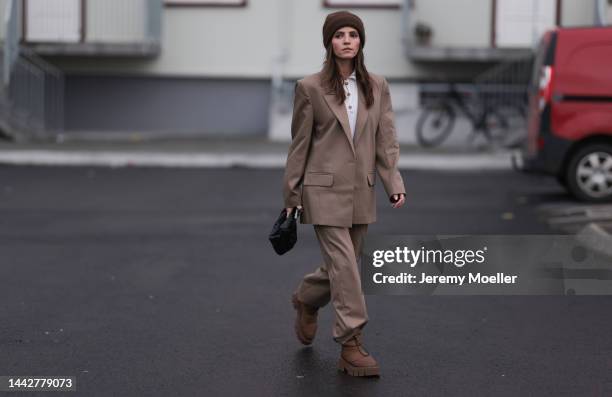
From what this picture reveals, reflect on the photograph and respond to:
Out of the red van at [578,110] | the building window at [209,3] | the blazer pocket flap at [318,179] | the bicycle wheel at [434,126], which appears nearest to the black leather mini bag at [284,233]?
the blazer pocket flap at [318,179]

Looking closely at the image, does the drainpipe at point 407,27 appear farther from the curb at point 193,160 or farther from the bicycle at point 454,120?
the curb at point 193,160

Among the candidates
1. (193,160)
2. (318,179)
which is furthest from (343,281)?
(193,160)

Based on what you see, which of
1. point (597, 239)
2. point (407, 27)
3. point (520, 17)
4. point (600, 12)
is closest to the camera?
point (597, 239)

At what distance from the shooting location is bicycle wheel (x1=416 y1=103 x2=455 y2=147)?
22.4 m

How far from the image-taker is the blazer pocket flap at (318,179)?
19.7ft

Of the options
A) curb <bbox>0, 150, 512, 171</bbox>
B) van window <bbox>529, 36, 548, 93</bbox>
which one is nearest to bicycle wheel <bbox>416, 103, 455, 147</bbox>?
curb <bbox>0, 150, 512, 171</bbox>

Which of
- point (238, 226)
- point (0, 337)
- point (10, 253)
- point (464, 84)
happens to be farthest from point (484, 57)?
point (0, 337)

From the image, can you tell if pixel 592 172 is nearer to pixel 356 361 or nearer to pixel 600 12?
pixel 356 361

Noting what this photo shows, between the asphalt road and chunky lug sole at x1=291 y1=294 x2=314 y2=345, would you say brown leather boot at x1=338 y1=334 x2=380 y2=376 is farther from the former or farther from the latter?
chunky lug sole at x1=291 y1=294 x2=314 y2=345

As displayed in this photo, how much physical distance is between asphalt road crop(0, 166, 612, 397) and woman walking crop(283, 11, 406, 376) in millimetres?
329

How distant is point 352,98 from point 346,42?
0.29m

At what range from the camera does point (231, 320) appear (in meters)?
7.41

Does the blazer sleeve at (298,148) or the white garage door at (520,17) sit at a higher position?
the white garage door at (520,17)

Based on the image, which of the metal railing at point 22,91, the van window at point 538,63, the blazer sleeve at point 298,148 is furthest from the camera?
the metal railing at point 22,91
